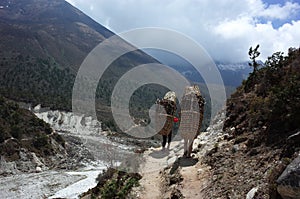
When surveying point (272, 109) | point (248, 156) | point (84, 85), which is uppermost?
point (84, 85)

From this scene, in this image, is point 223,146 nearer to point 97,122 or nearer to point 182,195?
point 182,195

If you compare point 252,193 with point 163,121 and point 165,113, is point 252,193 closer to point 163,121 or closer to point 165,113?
point 165,113

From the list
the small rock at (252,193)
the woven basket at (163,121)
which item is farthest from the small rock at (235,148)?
the woven basket at (163,121)

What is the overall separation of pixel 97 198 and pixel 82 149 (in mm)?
35599

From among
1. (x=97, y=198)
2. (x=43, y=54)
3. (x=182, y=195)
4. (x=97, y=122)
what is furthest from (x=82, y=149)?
(x=43, y=54)

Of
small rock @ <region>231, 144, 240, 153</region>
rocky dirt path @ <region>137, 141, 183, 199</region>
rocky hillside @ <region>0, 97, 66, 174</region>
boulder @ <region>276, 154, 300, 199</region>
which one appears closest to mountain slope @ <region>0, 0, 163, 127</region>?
rocky hillside @ <region>0, 97, 66, 174</region>

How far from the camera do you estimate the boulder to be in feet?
21.2

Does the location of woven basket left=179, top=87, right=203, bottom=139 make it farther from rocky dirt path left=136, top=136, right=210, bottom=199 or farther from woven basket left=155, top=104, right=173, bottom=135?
woven basket left=155, top=104, right=173, bottom=135

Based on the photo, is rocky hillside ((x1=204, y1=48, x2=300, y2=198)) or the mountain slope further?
the mountain slope

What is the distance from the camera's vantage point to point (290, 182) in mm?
6551

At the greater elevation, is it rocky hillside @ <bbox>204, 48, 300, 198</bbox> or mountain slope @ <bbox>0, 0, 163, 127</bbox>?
mountain slope @ <bbox>0, 0, 163, 127</bbox>

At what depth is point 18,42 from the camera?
457 feet

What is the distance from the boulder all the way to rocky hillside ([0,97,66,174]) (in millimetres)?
32869

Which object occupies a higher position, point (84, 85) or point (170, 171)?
point (84, 85)
